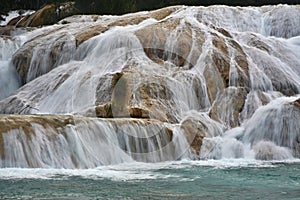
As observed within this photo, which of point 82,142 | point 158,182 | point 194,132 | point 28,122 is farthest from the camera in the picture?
point 194,132

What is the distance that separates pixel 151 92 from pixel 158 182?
597 centimetres

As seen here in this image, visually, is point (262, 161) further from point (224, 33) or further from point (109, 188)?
point (224, 33)

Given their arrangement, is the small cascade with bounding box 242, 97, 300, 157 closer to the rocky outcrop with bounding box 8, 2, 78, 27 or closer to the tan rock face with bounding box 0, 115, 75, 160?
the tan rock face with bounding box 0, 115, 75, 160

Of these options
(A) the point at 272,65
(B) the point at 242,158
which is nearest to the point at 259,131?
(B) the point at 242,158

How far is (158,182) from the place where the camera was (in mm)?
9945

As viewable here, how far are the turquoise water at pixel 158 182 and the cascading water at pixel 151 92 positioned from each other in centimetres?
80

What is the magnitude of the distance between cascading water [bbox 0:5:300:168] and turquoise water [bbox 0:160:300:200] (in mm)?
803

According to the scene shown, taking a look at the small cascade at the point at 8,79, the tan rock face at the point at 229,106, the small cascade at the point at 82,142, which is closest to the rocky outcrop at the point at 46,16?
the small cascade at the point at 8,79

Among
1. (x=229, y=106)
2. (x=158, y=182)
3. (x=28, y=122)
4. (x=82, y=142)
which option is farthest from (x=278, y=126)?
(x=28, y=122)

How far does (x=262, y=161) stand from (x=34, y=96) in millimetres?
7268

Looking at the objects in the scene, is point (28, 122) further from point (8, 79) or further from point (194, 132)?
point (8, 79)

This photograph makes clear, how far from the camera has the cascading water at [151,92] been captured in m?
12.2

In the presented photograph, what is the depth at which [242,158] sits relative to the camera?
45.2 feet

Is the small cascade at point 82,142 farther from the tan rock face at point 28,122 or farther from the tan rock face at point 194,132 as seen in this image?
the tan rock face at point 194,132
